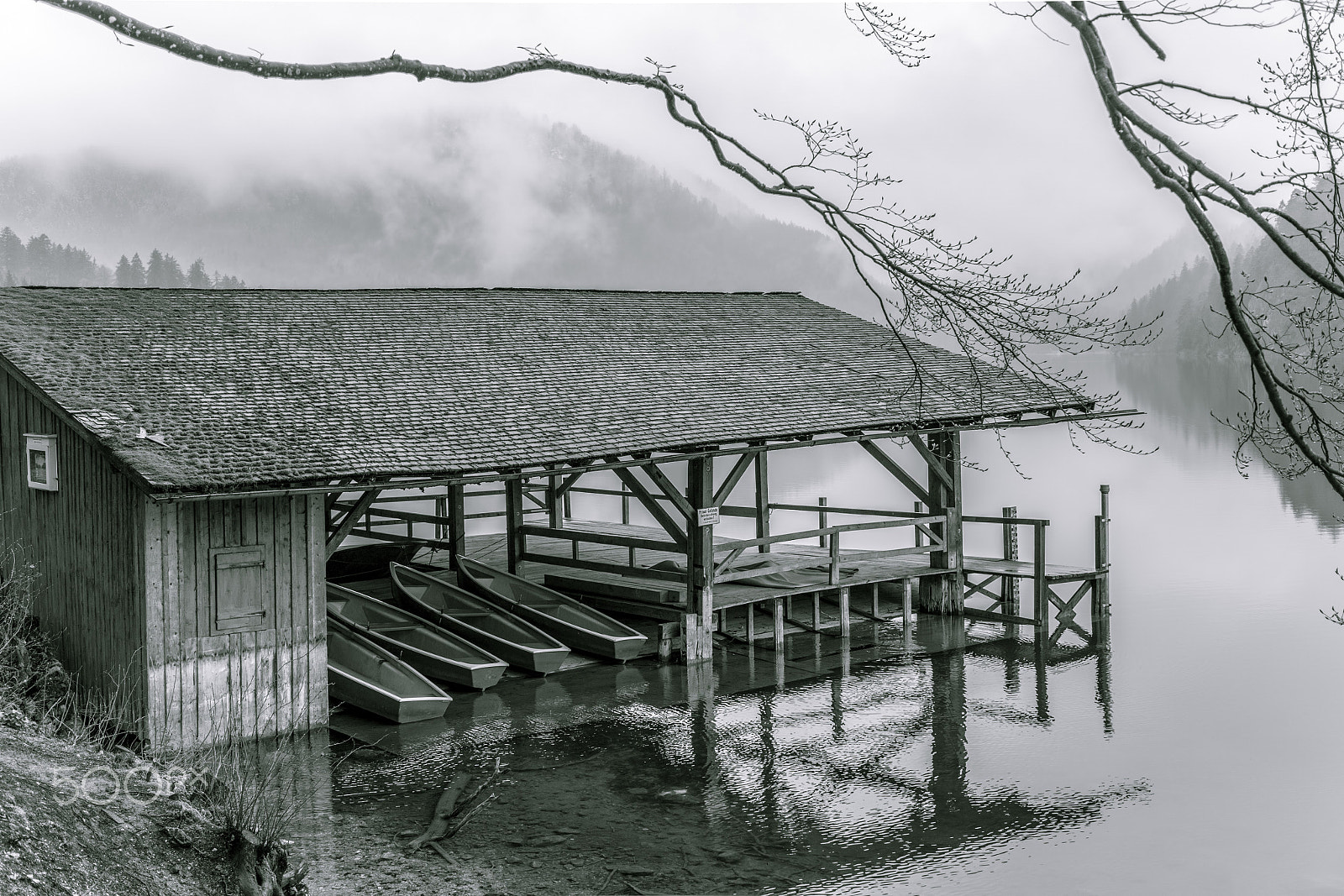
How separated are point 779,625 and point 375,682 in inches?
229

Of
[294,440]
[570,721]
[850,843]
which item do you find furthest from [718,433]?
[850,843]

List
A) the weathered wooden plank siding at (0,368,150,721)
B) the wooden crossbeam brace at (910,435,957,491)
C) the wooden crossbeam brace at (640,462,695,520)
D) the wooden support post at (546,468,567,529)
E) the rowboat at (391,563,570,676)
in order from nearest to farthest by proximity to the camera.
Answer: the weathered wooden plank siding at (0,368,150,721) → the rowboat at (391,563,570,676) → the wooden crossbeam brace at (640,462,695,520) → the wooden crossbeam brace at (910,435,957,491) → the wooden support post at (546,468,567,529)

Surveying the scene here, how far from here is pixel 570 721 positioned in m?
13.4

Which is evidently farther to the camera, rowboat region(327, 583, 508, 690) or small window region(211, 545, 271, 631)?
rowboat region(327, 583, 508, 690)

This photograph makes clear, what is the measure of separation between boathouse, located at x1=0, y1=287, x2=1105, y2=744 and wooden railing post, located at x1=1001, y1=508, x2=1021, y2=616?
0.07m

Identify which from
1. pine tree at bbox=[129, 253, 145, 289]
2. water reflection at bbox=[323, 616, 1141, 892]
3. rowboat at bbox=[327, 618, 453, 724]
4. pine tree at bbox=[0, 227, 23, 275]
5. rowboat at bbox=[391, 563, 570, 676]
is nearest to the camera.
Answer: water reflection at bbox=[323, 616, 1141, 892]

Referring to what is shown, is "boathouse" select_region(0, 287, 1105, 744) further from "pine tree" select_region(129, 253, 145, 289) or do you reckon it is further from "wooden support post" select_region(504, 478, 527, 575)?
"pine tree" select_region(129, 253, 145, 289)

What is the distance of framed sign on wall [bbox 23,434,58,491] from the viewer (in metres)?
12.9

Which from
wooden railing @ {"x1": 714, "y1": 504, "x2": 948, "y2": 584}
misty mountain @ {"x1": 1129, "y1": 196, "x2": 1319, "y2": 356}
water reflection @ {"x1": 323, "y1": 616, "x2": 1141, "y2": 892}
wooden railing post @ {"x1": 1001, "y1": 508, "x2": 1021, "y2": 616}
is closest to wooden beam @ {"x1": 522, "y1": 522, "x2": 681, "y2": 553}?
wooden railing @ {"x1": 714, "y1": 504, "x2": 948, "y2": 584}

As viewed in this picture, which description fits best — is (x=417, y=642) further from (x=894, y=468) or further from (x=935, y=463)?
(x=935, y=463)

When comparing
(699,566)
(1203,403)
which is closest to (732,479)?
(699,566)

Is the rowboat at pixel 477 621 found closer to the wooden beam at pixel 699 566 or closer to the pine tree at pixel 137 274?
the wooden beam at pixel 699 566

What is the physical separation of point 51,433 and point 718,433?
7.54 meters

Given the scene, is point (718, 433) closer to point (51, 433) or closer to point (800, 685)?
point (800, 685)
